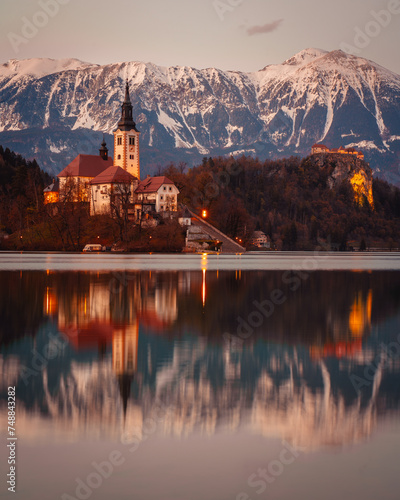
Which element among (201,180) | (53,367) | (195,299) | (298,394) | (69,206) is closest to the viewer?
(298,394)

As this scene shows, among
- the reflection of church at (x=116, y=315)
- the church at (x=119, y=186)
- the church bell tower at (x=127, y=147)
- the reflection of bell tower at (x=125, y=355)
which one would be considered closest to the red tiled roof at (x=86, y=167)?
the church at (x=119, y=186)

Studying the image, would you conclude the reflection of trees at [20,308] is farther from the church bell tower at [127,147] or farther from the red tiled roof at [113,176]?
the church bell tower at [127,147]

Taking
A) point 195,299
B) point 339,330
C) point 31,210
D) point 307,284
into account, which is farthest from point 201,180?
point 339,330

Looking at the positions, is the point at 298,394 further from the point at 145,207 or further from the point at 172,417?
the point at 145,207

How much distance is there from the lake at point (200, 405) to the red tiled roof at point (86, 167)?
144 meters

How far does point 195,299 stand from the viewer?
1610 inches

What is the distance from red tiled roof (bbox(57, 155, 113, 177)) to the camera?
569 feet

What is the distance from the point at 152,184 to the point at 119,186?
28.1 feet

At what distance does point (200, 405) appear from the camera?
1605cm

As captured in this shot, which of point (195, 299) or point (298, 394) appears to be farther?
point (195, 299)

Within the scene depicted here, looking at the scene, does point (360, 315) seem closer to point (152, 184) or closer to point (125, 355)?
point (125, 355)

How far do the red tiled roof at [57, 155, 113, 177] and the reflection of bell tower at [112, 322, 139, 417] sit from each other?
481 ft

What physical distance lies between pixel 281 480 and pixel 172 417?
12.1 feet

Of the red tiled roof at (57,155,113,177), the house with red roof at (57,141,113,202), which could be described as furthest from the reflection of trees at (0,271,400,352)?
the red tiled roof at (57,155,113,177)
